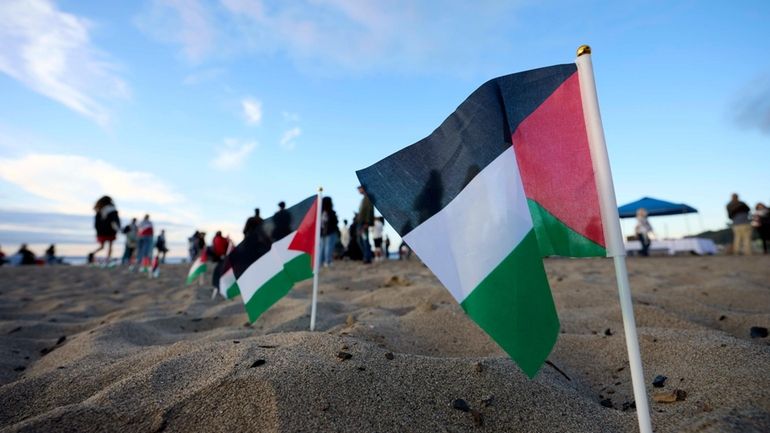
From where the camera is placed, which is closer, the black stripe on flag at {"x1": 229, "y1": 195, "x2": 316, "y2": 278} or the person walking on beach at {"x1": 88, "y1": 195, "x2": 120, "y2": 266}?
the black stripe on flag at {"x1": 229, "y1": 195, "x2": 316, "y2": 278}

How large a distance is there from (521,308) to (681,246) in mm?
16458

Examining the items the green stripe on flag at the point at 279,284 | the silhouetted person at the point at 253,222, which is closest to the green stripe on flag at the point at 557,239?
the green stripe on flag at the point at 279,284

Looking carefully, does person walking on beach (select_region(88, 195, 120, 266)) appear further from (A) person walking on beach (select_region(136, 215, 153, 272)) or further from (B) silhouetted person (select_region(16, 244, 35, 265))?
(B) silhouetted person (select_region(16, 244, 35, 265))

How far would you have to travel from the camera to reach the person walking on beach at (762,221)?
11.6 m

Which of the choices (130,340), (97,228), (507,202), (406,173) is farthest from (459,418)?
(97,228)

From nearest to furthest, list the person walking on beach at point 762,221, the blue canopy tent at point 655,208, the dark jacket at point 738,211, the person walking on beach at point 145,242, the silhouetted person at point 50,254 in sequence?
the person walking on beach at point 145,242 → the dark jacket at point 738,211 → the person walking on beach at point 762,221 → the blue canopy tent at point 655,208 → the silhouetted person at point 50,254

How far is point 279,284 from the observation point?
12.0 feet

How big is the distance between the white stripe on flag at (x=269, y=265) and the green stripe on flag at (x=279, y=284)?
3cm

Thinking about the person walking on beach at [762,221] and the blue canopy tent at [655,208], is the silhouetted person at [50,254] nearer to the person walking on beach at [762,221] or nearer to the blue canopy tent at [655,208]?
the blue canopy tent at [655,208]

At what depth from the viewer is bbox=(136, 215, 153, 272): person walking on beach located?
10.6 m

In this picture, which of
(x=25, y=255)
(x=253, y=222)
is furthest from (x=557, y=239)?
(x=25, y=255)

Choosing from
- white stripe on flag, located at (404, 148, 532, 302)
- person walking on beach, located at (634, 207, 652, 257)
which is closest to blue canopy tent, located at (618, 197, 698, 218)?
person walking on beach, located at (634, 207, 652, 257)

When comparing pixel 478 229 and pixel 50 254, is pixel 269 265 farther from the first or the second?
pixel 50 254

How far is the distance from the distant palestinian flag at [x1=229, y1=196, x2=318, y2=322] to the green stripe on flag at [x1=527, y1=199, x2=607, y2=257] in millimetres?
2369
